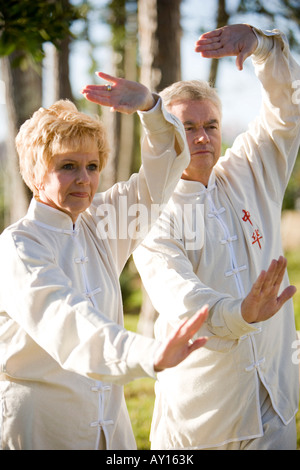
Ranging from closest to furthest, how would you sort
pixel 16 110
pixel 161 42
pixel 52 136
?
pixel 52 136, pixel 161 42, pixel 16 110

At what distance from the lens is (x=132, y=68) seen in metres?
12.2

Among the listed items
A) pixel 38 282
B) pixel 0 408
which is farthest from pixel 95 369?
pixel 0 408

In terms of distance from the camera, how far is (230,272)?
11.3 ft

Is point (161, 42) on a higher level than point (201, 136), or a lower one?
higher

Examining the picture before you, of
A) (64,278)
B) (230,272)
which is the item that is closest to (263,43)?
(230,272)

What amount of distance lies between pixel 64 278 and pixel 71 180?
0.42 m

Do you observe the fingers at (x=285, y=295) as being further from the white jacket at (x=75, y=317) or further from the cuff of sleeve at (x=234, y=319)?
the white jacket at (x=75, y=317)

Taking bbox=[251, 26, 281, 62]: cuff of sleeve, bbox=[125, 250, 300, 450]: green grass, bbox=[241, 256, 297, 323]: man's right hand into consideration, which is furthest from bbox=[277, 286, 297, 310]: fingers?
bbox=[125, 250, 300, 450]: green grass

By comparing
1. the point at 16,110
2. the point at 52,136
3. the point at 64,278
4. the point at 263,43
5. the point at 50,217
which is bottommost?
the point at 64,278

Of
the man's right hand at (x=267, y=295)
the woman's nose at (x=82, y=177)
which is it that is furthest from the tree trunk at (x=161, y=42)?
the man's right hand at (x=267, y=295)

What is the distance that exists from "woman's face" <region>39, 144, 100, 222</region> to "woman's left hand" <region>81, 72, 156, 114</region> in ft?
0.64

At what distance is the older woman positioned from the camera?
104 inches

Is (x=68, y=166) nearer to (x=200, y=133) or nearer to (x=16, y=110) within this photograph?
(x=200, y=133)
